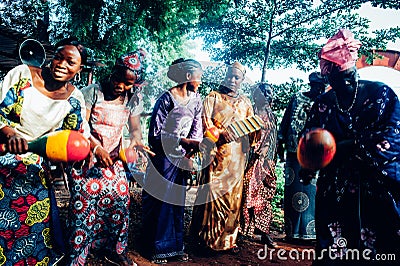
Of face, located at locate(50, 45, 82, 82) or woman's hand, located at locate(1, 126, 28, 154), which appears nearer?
woman's hand, located at locate(1, 126, 28, 154)

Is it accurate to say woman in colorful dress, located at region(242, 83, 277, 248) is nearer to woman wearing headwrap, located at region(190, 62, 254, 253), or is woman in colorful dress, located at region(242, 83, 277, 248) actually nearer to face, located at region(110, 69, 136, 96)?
woman wearing headwrap, located at region(190, 62, 254, 253)

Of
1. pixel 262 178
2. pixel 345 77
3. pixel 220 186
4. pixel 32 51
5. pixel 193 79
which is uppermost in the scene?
pixel 193 79

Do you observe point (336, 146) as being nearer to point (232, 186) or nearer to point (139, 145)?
point (139, 145)

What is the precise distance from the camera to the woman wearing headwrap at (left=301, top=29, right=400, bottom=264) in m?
2.17

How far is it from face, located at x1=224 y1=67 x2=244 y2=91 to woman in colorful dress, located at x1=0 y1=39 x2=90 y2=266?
218 cm

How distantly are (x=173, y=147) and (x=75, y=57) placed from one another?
1.58 metres

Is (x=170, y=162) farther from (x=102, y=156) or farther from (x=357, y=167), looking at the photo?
(x=357, y=167)

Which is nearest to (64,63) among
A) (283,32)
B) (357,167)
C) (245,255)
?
(357,167)

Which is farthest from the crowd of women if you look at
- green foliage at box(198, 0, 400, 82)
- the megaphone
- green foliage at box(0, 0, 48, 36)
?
green foliage at box(0, 0, 48, 36)

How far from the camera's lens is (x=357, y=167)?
7.53 feet

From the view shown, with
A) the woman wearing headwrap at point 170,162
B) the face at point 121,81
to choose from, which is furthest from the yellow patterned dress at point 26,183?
the woman wearing headwrap at point 170,162

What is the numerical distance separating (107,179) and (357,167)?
79.9 inches

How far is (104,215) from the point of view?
10.1 feet

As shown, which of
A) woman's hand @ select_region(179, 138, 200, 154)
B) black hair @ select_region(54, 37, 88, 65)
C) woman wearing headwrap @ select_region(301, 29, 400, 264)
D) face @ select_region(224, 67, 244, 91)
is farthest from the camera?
face @ select_region(224, 67, 244, 91)
